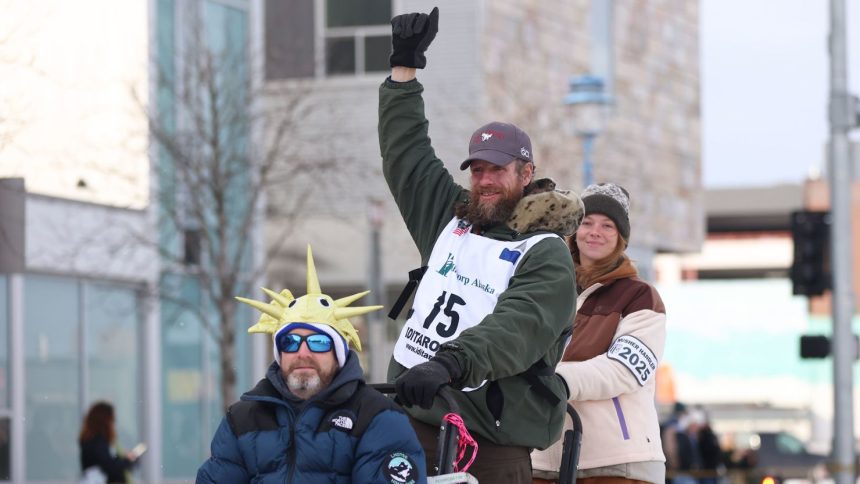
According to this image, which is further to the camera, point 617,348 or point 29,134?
point 29,134

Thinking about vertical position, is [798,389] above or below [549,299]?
below

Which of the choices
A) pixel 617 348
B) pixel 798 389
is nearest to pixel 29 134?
pixel 617 348

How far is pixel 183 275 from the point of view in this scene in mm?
25078

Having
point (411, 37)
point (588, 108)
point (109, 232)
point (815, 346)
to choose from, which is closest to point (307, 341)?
point (411, 37)

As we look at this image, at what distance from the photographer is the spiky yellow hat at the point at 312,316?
577 centimetres

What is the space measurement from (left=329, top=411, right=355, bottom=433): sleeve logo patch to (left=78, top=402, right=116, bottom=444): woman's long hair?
1133 cm

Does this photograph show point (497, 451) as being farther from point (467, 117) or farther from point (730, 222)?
point (730, 222)

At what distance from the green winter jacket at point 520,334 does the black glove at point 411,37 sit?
1.37 ft

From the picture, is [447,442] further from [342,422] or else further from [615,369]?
[615,369]

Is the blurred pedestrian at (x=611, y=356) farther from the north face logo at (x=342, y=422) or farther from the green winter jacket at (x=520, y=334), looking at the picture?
the north face logo at (x=342, y=422)

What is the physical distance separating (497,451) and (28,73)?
14.0 metres

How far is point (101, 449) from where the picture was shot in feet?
54.4

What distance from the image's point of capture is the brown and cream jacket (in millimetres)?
6922

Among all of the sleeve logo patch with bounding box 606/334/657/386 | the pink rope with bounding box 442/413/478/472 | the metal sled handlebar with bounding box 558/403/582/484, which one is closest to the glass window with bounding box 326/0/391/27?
the sleeve logo patch with bounding box 606/334/657/386
